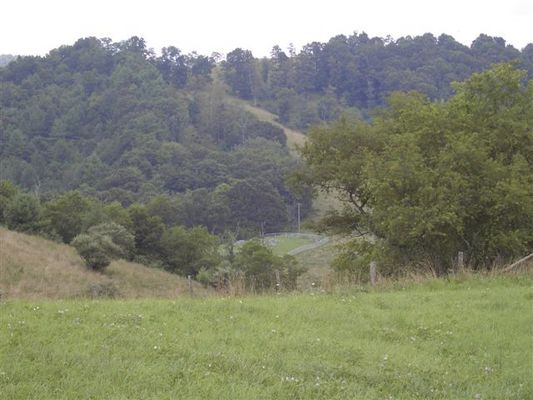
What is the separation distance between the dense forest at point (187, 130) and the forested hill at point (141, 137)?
278mm

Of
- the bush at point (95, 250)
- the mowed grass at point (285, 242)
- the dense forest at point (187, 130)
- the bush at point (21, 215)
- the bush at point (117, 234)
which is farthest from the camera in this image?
the mowed grass at point (285, 242)

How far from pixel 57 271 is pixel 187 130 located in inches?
3756

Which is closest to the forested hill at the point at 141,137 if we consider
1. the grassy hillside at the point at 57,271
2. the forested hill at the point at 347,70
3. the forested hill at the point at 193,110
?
the forested hill at the point at 193,110

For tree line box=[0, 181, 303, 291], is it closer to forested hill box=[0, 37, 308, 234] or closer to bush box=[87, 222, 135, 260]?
bush box=[87, 222, 135, 260]

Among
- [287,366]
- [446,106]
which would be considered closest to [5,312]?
[287,366]

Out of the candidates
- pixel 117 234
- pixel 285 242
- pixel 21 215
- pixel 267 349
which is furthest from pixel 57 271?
pixel 285 242

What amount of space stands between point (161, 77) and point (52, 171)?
138 ft

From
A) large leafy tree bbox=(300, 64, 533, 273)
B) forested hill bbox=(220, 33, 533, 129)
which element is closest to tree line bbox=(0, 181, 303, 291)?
large leafy tree bbox=(300, 64, 533, 273)

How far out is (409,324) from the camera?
903 centimetres

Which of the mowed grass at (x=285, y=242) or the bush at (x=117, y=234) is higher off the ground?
the bush at (x=117, y=234)

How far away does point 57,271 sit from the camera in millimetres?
32656

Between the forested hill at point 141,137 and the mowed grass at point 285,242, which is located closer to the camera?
the mowed grass at point 285,242

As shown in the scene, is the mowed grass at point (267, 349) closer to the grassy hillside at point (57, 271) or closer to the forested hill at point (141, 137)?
the grassy hillside at point (57, 271)

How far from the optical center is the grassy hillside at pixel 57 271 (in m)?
29.5
